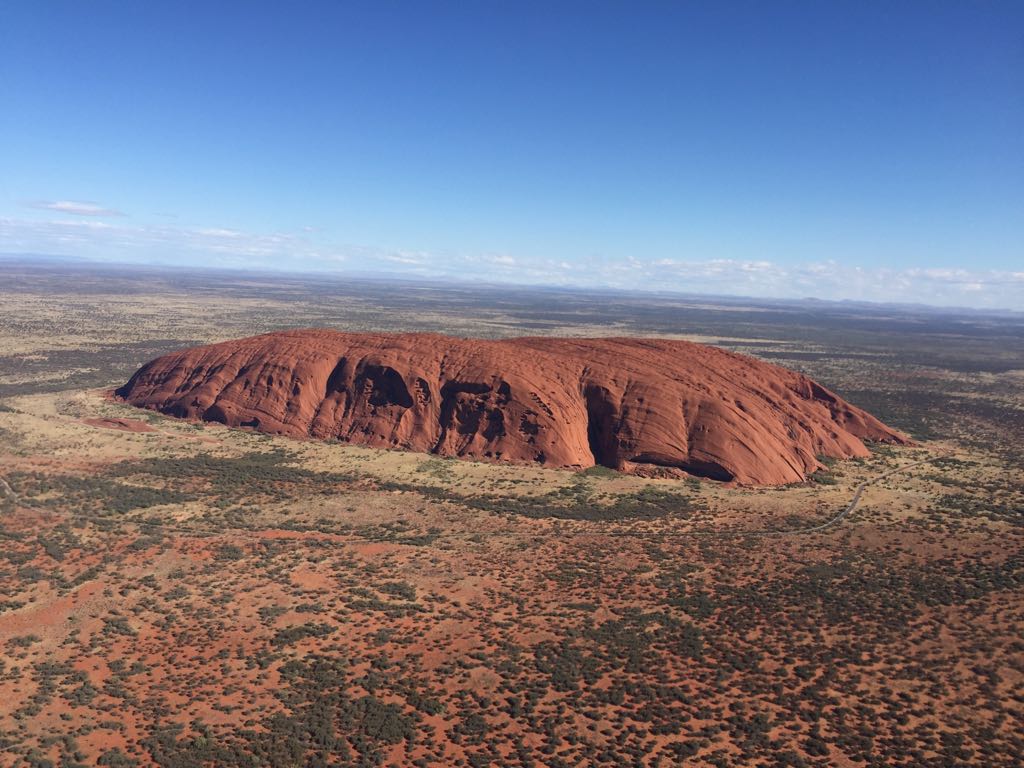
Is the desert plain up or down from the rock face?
down

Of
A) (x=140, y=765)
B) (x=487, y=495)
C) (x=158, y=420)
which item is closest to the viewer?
(x=140, y=765)

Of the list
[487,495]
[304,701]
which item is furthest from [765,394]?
[304,701]

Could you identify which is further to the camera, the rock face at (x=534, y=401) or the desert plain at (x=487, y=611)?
the rock face at (x=534, y=401)

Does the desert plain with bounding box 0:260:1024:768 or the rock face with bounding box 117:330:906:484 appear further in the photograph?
the rock face with bounding box 117:330:906:484

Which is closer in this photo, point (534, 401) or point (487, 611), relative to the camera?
point (487, 611)

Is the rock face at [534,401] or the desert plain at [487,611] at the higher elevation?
the rock face at [534,401]

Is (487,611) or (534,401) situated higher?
(534,401)

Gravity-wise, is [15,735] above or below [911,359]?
below

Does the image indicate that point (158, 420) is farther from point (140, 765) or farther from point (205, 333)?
point (205, 333)
